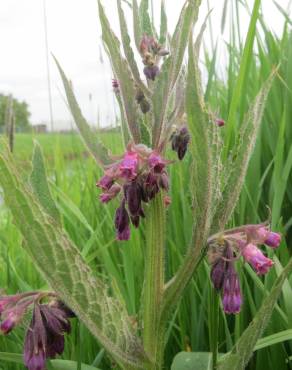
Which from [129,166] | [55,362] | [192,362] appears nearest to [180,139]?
[129,166]

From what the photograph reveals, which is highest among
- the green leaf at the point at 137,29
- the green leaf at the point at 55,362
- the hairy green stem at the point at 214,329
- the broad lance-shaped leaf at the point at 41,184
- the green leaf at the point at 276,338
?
the green leaf at the point at 137,29

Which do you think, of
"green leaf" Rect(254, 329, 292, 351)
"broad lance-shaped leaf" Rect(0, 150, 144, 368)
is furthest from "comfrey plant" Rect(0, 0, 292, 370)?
"green leaf" Rect(254, 329, 292, 351)

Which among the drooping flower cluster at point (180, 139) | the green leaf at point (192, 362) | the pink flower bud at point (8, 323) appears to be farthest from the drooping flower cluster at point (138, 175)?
the green leaf at point (192, 362)

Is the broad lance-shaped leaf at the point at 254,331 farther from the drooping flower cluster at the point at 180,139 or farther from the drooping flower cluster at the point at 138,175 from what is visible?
the drooping flower cluster at the point at 180,139

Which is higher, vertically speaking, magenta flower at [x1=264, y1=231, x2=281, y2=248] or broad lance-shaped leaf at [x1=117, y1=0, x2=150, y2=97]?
broad lance-shaped leaf at [x1=117, y1=0, x2=150, y2=97]

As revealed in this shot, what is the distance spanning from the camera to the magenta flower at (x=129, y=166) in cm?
97

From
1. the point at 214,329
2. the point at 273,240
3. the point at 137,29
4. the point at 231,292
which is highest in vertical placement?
the point at 137,29

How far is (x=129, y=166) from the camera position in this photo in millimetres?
965

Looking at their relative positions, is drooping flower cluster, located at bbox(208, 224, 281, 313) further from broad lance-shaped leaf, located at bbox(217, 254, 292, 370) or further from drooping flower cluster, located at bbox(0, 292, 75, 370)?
drooping flower cluster, located at bbox(0, 292, 75, 370)

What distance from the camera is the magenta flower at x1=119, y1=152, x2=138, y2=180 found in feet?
3.17

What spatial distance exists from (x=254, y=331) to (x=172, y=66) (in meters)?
0.53

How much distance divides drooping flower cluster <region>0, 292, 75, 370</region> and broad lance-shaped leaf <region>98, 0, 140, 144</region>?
1.30 feet

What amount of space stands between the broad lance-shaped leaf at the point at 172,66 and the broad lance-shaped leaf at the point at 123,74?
0.06 m

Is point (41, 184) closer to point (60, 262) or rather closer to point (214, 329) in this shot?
point (60, 262)
